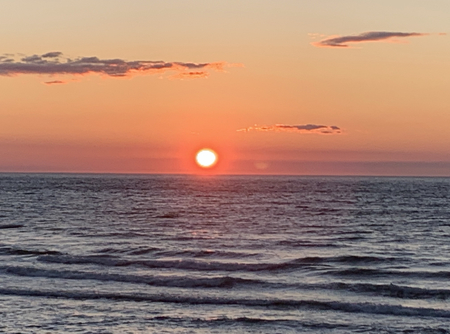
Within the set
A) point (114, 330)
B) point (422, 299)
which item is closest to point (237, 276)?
point (422, 299)

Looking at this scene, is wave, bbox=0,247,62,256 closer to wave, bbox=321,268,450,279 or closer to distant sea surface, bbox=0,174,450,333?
distant sea surface, bbox=0,174,450,333

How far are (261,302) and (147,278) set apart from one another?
5881 millimetres

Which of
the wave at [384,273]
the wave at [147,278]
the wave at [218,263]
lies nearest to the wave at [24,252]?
the wave at [218,263]

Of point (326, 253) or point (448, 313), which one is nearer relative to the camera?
point (448, 313)

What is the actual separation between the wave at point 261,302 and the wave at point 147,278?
2258mm

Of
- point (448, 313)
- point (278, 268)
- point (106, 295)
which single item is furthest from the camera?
point (278, 268)

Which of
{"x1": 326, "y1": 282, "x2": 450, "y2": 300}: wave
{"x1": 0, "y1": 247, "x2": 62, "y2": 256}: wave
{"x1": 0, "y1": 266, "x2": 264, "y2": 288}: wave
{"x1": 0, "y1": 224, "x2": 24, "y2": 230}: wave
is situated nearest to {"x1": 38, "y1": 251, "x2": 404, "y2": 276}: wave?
{"x1": 0, "y1": 247, "x2": 62, "y2": 256}: wave

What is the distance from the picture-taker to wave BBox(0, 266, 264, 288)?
2367 cm

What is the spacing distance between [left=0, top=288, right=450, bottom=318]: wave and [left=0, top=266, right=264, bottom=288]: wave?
2258 millimetres

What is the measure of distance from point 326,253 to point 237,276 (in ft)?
26.7

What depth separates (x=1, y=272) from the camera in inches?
1012

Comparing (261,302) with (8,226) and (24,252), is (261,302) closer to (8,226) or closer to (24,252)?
(24,252)

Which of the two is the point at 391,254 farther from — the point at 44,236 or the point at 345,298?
the point at 44,236

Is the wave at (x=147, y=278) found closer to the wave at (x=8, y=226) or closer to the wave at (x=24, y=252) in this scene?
the wave at (x=24, y=252)
